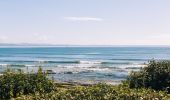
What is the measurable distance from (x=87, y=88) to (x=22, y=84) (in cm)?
637

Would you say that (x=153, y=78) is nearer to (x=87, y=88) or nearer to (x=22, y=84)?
(x=22, y=84)

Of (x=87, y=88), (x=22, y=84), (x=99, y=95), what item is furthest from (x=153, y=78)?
(x=99, y=95)

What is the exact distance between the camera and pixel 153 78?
23828mm

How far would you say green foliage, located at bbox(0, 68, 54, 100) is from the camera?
18.0 meters

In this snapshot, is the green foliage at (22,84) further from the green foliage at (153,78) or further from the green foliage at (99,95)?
the green foliage at (153,78)

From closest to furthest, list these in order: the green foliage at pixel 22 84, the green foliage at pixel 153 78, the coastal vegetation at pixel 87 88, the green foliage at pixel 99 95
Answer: the green foliage at pixel 99 95 → the coastal vegetation at pixel 87 88 → the green foliage at pixel 22 84 → the green foliage at pixel 153 78

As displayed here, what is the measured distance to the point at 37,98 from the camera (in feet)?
39.6

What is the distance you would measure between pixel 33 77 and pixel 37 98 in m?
6.80

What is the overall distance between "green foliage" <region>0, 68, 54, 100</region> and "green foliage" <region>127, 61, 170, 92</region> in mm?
6526

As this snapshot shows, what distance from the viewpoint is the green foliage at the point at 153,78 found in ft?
77.0

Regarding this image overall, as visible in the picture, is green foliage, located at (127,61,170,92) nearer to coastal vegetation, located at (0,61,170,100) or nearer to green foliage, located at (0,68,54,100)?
coastal vegetation, located at (0,61,170,100)

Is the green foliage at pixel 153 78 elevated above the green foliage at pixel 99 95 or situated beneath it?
situated beneath

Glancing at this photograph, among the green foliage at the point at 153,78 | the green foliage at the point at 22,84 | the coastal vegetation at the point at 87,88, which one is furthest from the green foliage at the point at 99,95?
the green foliage at the point at 153,78

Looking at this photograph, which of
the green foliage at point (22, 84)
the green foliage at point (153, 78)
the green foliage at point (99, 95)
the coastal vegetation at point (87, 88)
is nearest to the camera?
the green foliage at point (99, 95)
